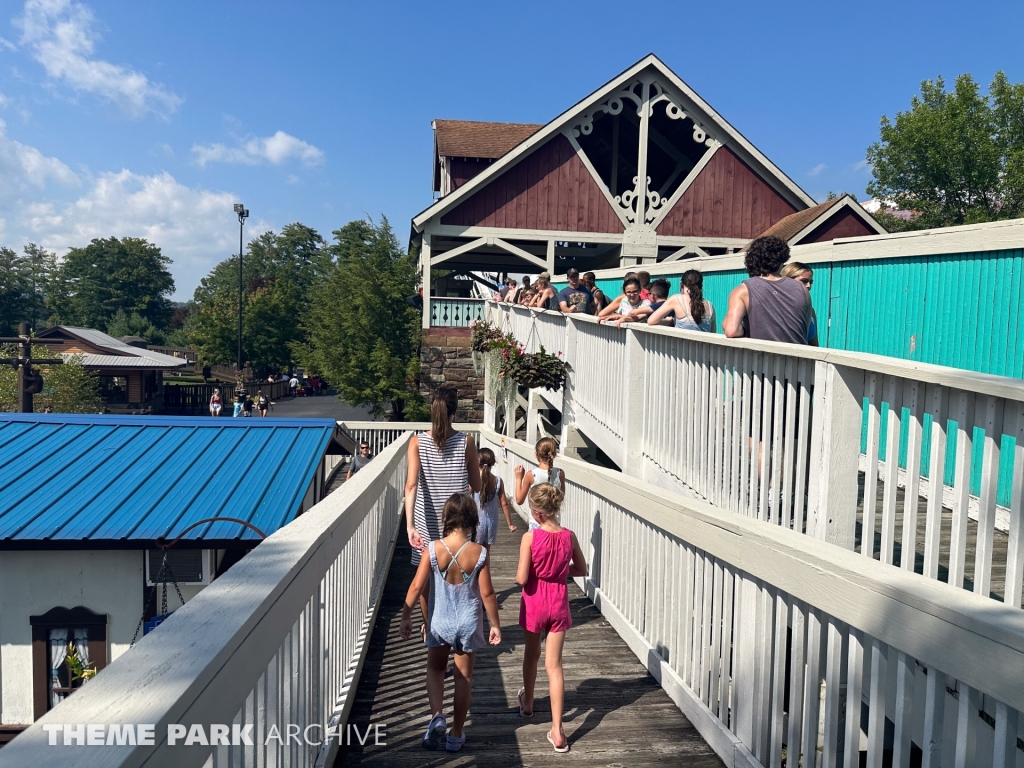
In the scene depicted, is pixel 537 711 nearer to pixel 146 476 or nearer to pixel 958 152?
pixel 146 476

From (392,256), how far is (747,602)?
29.4m

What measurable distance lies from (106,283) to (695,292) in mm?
120292

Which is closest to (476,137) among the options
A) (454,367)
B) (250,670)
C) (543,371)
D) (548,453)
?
(454,367)

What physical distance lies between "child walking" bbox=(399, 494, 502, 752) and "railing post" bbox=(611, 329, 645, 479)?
9.12 feet

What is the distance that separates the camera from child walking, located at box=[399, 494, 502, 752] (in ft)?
12.8

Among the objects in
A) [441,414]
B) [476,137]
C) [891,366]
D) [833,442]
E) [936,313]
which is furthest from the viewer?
[476,137]

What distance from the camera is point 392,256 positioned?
31703 millimetres

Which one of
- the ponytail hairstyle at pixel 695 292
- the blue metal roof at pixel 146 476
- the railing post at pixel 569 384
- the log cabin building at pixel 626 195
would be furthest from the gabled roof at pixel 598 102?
the ponytail hairstyle at pixel 695 292

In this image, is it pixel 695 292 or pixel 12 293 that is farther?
pixel 12 293

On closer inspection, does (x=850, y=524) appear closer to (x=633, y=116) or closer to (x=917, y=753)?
(x=917, y=753)

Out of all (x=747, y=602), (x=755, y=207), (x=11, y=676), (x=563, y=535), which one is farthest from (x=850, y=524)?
(x=755, y=207)

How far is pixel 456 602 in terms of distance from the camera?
3.94 m

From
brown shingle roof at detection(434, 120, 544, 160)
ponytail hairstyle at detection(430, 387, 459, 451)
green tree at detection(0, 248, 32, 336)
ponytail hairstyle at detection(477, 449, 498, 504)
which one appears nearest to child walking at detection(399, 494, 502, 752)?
ponytail hairstyle at detection(430, 387, 459, 451)

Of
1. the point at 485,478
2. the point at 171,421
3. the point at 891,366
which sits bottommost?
the point at 171,421
